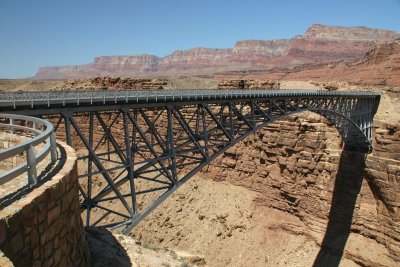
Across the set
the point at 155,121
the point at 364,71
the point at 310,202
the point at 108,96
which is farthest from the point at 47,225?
the point at 364,71

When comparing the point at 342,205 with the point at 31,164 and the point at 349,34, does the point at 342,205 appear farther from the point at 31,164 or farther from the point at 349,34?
the point at 349,34

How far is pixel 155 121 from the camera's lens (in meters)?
14.6

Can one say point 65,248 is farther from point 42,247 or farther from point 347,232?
point 347,232

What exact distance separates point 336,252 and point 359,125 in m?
11.9

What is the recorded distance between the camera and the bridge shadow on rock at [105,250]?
773cm

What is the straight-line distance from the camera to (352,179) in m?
29.7

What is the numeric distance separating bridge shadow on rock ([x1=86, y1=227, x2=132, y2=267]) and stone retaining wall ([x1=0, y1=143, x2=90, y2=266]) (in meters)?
1.23

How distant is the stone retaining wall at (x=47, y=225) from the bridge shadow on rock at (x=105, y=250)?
1.23 meters

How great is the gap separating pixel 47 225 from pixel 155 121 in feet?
32.5

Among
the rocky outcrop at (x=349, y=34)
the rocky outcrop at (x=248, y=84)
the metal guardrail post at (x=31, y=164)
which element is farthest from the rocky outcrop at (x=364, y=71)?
the rocky outcrop at (x=349, y=34)

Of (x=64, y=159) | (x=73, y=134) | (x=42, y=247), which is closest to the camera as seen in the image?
(x=42, y=247)

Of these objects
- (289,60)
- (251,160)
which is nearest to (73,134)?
(251,160)

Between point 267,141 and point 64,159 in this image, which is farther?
point 267,141

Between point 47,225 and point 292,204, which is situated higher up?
point 47,225
